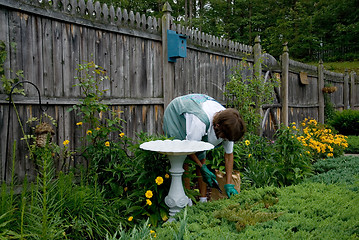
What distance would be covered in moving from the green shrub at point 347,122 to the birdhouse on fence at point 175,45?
317 inches

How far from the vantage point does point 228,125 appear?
2.80 m

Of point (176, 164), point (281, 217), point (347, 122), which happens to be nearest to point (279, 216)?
point (281, 217)

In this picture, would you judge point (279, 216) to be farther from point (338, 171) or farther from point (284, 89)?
point (284, 89)

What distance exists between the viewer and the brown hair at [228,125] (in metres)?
2.81

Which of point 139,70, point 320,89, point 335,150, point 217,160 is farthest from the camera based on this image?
point 320,89

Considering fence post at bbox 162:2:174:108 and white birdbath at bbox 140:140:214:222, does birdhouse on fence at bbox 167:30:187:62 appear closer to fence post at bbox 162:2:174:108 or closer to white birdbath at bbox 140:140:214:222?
fence post at bbox 162:2:174:108

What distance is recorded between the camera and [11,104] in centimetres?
322

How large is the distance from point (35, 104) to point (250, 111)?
4.22 metres

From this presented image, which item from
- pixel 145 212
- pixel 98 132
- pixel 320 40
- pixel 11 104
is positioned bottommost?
pixel 145 212

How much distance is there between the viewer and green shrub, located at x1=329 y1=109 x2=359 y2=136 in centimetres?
1065

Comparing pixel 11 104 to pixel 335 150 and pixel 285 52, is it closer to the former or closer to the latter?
pixel 335 150

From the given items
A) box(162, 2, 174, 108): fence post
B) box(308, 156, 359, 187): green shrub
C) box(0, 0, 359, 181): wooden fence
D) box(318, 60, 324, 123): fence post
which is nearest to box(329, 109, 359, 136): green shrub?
box(318, 60, 324, 123): fence post

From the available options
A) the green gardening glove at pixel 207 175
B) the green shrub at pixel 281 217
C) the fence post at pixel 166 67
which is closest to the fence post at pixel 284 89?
the fence post at pixel 166 67

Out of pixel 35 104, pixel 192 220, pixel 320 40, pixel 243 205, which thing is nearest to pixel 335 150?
pixel 243 205
